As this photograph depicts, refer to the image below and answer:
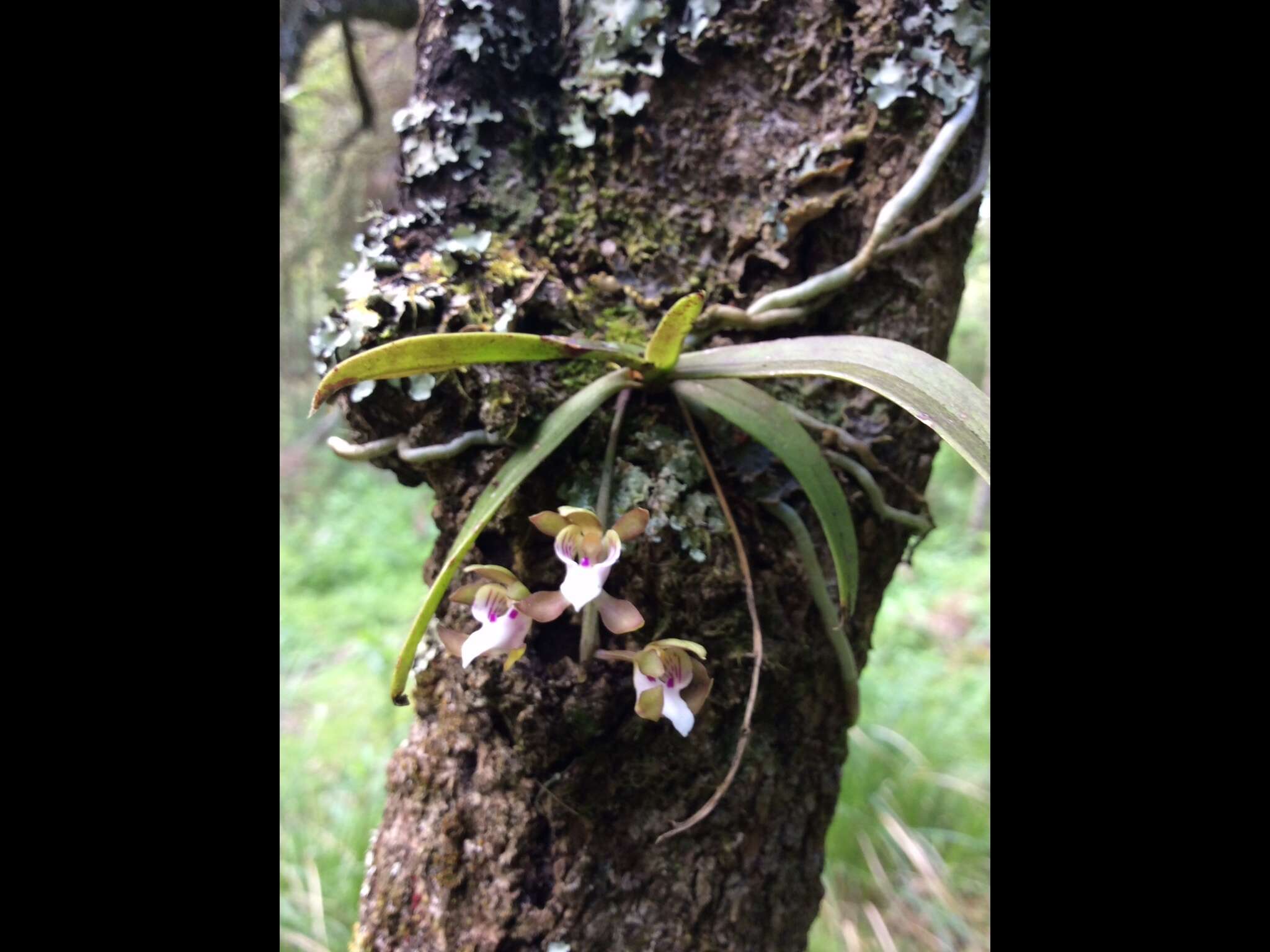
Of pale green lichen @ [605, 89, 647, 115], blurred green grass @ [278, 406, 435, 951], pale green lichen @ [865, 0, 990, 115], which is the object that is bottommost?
blurred green grass @ [278, 406, 435, 951]

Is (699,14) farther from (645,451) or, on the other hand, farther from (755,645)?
(755,645)

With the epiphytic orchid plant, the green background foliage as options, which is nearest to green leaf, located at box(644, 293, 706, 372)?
the epiphytic orchid plant

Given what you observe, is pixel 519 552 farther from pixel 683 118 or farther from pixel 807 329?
pixel 683 118

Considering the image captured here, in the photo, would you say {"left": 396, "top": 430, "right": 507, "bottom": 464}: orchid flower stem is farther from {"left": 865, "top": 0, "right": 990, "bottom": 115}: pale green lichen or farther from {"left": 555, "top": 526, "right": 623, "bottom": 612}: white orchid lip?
{"left": 865, "top": 0, "right": 990, "bottom": 115}: pale green lichen

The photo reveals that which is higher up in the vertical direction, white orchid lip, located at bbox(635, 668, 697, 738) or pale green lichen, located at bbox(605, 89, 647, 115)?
pale green lichen, located at bbox(605, 89, 647, 115)

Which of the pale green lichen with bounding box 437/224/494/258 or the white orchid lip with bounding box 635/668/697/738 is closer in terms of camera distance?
the white orchid lip with bounding box 635/668/697/738
